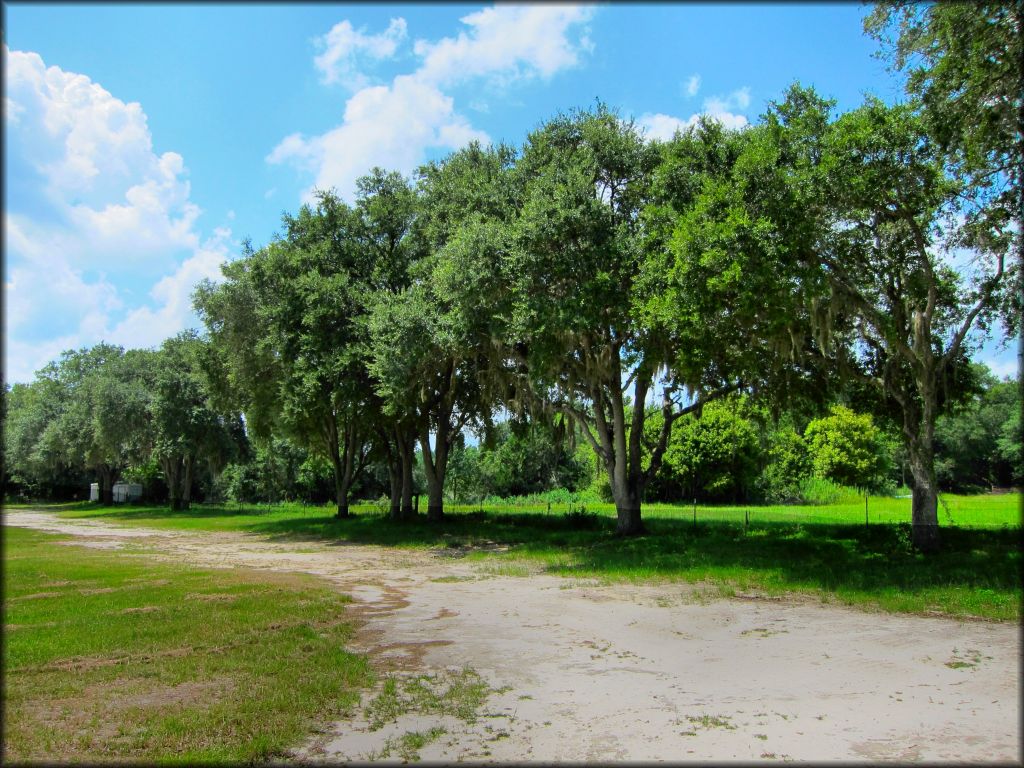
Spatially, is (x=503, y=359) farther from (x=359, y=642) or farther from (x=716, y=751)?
(x=716, y=751)

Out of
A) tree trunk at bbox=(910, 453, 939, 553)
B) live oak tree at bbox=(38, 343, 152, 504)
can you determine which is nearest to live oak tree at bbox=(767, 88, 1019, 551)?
tree trunk at bbox=(910, 453, 939, 553)

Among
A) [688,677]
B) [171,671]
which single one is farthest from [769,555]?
[171,671]

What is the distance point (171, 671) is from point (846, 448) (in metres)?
50.1

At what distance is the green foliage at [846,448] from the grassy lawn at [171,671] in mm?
44404

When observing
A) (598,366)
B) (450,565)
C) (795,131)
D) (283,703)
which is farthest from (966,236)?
(283,703)

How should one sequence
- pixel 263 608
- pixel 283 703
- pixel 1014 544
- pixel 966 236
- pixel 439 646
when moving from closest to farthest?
pixel 283 703
pixel 439 646
pixel 263 608
pixel 966 236
pixel 1014 544

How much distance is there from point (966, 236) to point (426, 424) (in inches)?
879

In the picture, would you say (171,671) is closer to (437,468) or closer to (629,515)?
(629,515)

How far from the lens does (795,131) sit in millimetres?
16438

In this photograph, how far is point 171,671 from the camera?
26.0 feet

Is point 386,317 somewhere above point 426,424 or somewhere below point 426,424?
above

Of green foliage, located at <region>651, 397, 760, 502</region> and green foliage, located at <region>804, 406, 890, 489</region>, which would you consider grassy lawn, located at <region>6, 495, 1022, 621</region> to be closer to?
green foliage, located at <region>651, 397, 760, 502</region>

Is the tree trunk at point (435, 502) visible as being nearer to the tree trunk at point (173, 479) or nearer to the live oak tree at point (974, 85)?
the live oak tree at point (974, 85)

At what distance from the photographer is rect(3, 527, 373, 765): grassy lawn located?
5.80 m
